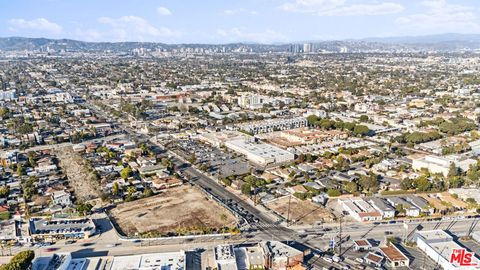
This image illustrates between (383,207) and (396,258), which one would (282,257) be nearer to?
(396,258)

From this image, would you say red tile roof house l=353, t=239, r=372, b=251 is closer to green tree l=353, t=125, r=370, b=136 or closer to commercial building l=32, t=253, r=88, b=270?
commercial building l=32, t=253, r=88, b=270

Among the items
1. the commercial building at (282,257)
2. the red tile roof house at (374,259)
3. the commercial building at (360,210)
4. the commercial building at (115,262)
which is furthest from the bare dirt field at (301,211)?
the commercial building at (115,262)

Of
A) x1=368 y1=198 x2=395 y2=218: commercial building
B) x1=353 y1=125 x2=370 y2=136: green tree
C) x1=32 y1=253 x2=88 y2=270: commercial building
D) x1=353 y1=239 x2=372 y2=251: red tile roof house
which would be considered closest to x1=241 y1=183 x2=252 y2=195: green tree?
x1=368 y1=198 x2=395 y2=218: commercial building

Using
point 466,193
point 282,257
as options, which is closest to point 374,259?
point 282,257

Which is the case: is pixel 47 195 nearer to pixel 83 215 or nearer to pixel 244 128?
pixel 83 215

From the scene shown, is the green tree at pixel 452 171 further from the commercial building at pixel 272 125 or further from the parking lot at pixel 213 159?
the commercial building at pixel 272 125
